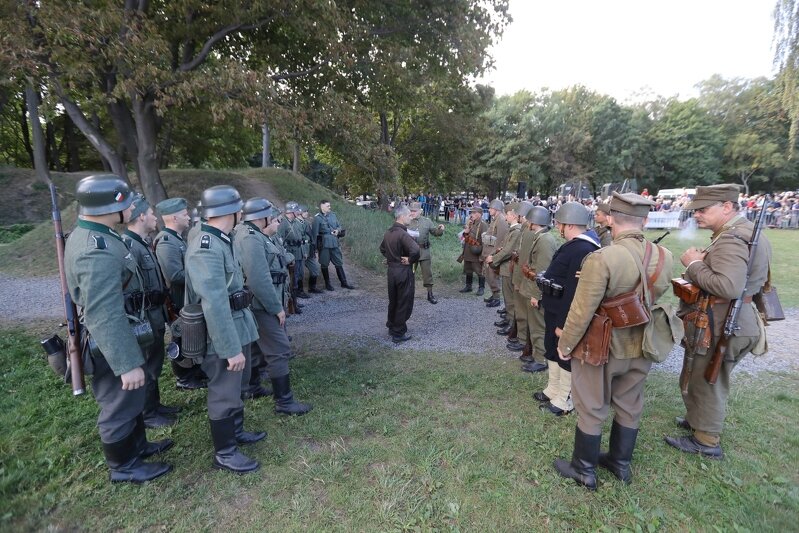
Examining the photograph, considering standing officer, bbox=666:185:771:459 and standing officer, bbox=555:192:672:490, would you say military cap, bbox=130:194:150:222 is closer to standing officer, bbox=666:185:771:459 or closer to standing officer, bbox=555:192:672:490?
standing officer, bbox=555:192:672:490

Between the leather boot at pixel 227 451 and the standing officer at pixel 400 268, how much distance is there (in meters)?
3.31

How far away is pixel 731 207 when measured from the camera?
11.1ft

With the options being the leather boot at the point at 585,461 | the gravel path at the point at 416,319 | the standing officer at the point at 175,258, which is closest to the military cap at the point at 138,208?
the standing officer at the point at 175,258

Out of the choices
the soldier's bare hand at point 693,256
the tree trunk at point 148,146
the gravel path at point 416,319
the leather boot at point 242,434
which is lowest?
the gravel path at point 416,319

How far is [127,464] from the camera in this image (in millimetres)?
3076

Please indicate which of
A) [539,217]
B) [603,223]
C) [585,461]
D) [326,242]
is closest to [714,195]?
[539,217]

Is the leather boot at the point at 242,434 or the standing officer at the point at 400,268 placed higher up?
the standing officer at the point at 400,268

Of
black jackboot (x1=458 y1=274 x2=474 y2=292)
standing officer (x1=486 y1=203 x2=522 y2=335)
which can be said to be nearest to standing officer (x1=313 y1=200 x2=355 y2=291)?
black jackboot (x1=458 y1=274 x2=474 y2=292)

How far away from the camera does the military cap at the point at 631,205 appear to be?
298cm

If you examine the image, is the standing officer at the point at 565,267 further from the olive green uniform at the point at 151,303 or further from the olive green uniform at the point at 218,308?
the olive green uniform at the point at 151,303

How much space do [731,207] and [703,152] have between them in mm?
48537

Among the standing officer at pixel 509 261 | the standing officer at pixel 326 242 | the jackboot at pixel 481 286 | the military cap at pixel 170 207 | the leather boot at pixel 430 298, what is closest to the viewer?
the military cap at pixel 170 207

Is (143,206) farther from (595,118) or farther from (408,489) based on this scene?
(595,118)

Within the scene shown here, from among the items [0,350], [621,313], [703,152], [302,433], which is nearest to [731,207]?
[621,313]
